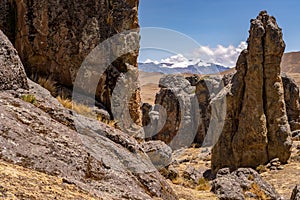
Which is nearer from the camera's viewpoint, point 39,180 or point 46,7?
point 39,180

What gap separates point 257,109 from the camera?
2791cm

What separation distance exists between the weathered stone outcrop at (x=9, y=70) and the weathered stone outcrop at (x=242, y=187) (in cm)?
971

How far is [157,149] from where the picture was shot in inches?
543

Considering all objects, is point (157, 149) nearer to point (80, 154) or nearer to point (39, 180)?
point (80, 154)

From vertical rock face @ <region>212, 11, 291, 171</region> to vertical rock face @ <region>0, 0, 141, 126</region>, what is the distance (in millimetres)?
18749

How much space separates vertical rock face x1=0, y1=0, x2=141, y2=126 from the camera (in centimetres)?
1141

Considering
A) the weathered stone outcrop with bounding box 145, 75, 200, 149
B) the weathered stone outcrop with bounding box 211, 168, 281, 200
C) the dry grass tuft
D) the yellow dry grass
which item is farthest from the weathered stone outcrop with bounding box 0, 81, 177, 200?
the weathered stone outcrop with bounding box 145, 75, 200, 149

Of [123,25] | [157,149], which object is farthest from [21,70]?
[157,149]

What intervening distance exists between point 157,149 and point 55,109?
7.20 meters

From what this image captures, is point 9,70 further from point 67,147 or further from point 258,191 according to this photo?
point 258,191

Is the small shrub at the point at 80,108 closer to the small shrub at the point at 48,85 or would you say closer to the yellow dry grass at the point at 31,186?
the small shrub at the point at 48,85

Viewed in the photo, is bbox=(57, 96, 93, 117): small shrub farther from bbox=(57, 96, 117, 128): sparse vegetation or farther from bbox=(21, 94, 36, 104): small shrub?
bbox=(21, 94, 36, 104): small shrub

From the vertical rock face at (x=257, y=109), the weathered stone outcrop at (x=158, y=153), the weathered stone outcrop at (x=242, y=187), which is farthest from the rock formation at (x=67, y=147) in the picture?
the vertical rock face at (x=257, y=109)

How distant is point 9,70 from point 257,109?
24.3 metres
